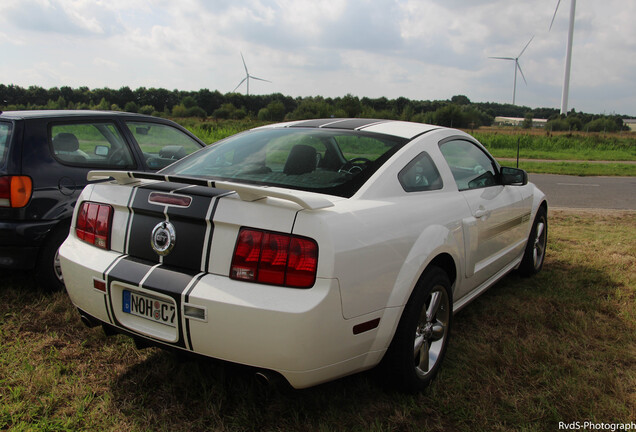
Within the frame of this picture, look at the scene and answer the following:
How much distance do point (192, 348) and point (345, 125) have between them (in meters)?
1.78

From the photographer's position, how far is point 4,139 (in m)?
3.95

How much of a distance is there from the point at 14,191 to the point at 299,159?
90.4 inches

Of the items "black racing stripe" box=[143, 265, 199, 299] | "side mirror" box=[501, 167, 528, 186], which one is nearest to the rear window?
"black racing stripe" box=[143, 265, 199, 299]

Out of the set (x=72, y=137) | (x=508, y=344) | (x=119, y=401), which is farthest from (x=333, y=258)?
(x=72, y=137)

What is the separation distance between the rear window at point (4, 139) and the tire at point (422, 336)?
126 inches

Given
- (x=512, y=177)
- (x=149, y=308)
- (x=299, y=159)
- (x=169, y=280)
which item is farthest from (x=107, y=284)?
(x=512, y=177)

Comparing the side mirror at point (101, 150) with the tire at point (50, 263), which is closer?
the tire at point (50, 263)

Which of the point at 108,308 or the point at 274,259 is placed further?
the point at 108,308

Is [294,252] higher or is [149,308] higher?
[294,252]

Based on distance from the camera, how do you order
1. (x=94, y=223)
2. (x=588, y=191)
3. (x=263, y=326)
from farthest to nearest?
(x=588, y=191)
(x=94, y=223)
(x=263, y=326)

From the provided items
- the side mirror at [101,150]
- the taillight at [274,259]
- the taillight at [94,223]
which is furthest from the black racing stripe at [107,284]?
the side mirror at [101,150]

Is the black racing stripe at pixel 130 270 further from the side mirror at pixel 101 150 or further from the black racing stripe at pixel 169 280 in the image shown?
the side mirror at pixel 101 150

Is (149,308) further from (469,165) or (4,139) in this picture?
(4,139)

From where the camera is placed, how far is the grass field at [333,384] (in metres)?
2.43
